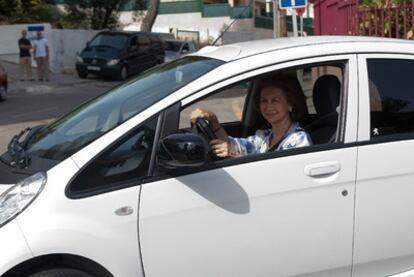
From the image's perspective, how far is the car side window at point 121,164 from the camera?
117 inches

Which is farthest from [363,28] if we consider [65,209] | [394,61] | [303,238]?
[65,209]

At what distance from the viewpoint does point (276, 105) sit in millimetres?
3721

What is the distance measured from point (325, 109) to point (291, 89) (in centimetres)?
26

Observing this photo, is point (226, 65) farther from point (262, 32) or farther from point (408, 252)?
point (262, 32)

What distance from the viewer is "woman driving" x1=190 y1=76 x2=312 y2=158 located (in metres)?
3.63

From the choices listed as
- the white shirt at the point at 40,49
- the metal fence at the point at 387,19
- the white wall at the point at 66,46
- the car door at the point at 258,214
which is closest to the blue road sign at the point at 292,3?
the metal fence at the point at 387,19

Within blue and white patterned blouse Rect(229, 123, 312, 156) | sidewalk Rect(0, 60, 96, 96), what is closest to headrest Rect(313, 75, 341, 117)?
blue and white patterned blouse Rect(229, 123, 312, 156)

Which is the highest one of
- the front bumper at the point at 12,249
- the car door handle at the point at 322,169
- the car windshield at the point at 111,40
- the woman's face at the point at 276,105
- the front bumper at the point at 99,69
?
the woman's face at the point at 276,105

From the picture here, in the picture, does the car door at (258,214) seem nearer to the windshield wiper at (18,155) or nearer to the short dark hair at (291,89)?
the short dark hair at (291,89)

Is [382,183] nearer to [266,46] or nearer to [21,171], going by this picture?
[266,46]

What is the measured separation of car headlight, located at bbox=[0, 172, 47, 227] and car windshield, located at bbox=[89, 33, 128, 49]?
2255cm

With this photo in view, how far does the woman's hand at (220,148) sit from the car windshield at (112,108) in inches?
14.7

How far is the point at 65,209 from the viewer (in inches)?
114

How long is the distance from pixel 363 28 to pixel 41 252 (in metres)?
7.93
